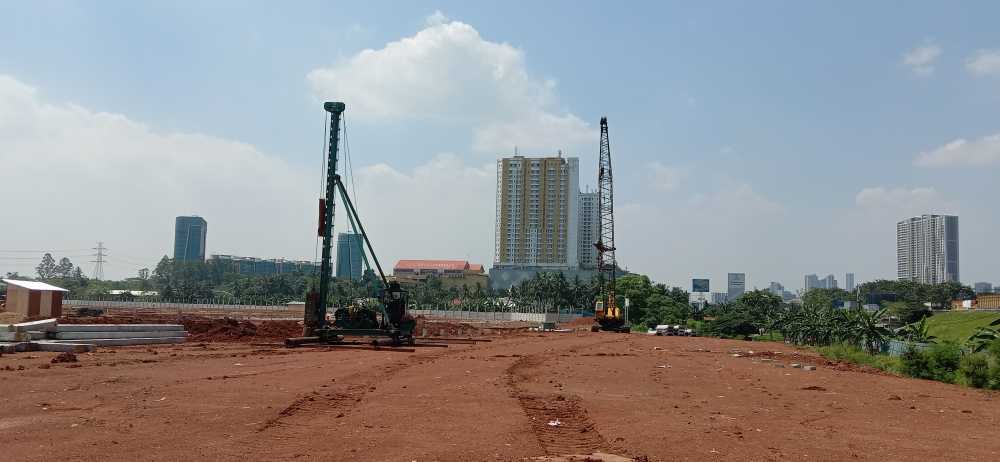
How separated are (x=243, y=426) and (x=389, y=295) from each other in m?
27.6

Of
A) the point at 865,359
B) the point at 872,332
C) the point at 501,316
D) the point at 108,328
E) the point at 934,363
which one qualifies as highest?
the point at 108,328

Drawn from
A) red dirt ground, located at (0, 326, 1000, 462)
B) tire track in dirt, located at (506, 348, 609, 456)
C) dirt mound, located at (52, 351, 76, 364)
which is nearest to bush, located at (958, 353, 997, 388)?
red dirt ground, located at (0, 326, 1000, 462)

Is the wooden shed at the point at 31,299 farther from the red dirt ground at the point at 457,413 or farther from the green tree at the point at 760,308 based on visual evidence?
the green tree at the point at 760,308

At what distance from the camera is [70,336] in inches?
1196

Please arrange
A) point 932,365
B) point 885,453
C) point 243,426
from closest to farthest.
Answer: point 885,453, point 243,426, point 932,365

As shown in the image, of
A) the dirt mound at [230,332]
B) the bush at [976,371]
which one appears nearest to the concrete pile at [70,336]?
the dirt mound at [230,332]

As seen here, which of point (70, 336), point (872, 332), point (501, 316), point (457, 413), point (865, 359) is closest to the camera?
point (457, 413)

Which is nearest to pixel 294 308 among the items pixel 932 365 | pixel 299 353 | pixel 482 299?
pixel 482 299

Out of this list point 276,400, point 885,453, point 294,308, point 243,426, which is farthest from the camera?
point 294,308

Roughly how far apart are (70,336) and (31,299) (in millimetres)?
16331

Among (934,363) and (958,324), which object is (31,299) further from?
(958,324)

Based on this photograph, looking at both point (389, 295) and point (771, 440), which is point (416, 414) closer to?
point (771, 440)

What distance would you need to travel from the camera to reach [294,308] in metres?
119

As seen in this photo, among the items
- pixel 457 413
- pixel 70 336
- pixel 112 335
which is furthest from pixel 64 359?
pixel 457 413
